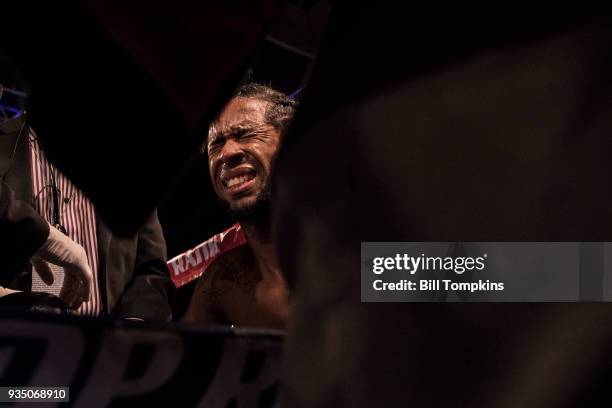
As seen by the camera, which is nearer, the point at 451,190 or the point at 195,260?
the point at 451,190

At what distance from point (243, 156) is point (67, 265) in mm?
749

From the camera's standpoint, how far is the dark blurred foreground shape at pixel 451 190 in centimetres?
45

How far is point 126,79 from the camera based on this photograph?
22.3 inches

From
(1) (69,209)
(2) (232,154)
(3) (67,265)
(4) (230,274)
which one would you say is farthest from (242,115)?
(3) (67,265)

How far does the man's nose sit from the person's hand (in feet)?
2.11

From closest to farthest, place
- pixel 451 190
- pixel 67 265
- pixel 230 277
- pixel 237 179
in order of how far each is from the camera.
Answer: pixel 451 190
pixel 67 265
pixel 230 277
pixel 237 179

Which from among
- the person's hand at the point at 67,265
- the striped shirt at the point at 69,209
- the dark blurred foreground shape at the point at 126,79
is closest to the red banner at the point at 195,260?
the striped shirt at the point at 69,209

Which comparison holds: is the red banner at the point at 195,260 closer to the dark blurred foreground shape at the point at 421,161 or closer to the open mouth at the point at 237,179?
the open mouth at the point at 237,179

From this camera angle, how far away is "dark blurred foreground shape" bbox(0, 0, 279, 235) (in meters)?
0.55

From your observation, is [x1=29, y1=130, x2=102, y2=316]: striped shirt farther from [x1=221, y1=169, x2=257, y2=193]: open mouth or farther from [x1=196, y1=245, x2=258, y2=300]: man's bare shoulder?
[x1=221, y1=169, x2=257, y2=193]: open mouth

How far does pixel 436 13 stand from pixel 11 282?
5.54 ft

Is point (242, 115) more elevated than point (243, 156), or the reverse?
point (242, 115)

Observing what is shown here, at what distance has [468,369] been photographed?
17.8 inches

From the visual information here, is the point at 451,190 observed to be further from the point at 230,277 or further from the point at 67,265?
the point at 230,277
